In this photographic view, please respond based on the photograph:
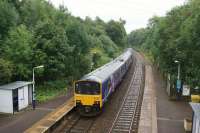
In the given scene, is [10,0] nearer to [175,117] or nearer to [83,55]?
[83,55]

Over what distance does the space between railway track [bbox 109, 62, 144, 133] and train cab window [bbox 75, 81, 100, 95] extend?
2729mm

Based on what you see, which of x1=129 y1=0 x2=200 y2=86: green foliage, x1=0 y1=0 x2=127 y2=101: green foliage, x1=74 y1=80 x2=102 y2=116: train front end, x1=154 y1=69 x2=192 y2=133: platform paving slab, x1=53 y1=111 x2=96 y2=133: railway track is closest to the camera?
x1=53 y1=111 x2=96 y2=133: railway track

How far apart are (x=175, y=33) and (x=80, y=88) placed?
1570cm

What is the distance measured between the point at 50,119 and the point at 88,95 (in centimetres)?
326

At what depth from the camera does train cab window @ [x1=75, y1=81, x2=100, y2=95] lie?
22.2 metres

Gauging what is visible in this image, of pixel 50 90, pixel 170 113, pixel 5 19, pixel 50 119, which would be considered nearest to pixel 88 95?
pixel 50 119

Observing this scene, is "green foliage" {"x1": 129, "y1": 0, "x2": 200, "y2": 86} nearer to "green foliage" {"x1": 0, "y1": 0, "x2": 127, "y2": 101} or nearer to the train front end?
Result: the train front end

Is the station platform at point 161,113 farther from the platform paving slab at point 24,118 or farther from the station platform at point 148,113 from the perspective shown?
the platform paving slab at point 24,118

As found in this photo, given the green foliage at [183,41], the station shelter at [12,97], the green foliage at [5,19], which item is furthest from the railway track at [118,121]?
the green foliage at [5,19]

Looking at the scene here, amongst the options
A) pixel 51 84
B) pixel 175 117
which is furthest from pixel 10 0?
pixel 175 117

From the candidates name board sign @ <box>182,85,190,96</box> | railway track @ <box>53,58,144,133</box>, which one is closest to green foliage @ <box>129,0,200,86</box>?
name board sign @ <box>182,85,190,96</box>

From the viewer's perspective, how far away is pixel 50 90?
1234 inches

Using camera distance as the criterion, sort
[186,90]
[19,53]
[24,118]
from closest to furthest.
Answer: [24,118] → [19,53] → [186,90]

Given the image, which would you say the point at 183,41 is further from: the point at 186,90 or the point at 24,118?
the point at 24,118
